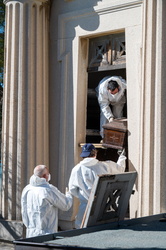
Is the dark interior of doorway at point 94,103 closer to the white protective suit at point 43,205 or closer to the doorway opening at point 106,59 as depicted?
the doorway opening at point 106,59

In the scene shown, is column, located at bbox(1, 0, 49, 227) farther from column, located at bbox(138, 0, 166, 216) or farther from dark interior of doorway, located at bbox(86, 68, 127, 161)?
column, located at bbox(138, 0, 166, 216)

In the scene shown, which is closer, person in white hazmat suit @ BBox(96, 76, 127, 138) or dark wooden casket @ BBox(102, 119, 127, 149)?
dark wooden casket @ BBox(102, 119, 127, 149)

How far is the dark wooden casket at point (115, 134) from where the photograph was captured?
9.39 meters

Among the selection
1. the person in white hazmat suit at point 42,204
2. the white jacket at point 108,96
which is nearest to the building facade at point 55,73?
the white jacket at point 108,96

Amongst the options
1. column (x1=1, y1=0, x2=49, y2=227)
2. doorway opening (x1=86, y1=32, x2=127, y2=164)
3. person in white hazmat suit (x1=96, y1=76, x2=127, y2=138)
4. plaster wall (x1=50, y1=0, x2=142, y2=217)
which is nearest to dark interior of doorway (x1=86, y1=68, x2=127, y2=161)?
doorway opening (x1=86, y1=32, x2=127, y2=164)

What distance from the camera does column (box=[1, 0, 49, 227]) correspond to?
10.5 m

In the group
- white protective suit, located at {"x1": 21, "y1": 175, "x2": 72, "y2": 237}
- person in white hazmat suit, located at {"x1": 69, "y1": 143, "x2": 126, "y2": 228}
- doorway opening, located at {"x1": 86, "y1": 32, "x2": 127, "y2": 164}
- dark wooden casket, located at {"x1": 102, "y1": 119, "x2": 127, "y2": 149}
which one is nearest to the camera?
white protective suit, located at {"x1": 21, "y1": 175, "x2": 72, "y2": 237}

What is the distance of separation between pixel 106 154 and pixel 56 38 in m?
2.49

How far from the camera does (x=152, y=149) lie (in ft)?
27.5

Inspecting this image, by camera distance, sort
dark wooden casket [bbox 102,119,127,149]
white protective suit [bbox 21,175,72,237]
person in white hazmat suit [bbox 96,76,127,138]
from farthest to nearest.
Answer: person in white hazmat suit [bbox 96,76,127,138]
dark wooden casket [bbox 102,119,127,149]
white protective suit [bbox 21,175,72,237]

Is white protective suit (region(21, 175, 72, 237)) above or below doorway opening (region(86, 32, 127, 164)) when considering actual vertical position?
below

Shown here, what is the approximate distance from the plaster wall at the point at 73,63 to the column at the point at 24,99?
200 millimetres

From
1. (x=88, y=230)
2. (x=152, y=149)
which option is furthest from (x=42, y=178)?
(x=88, y=230)

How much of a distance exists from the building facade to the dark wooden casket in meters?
0.12
